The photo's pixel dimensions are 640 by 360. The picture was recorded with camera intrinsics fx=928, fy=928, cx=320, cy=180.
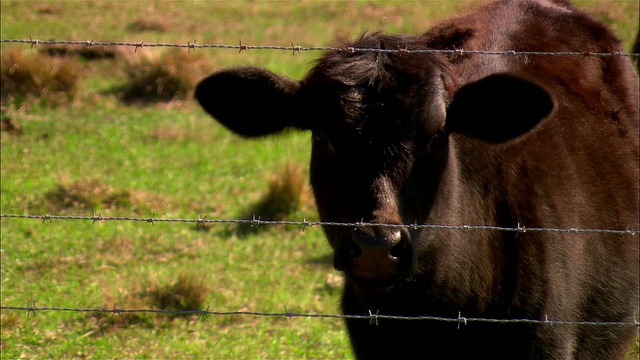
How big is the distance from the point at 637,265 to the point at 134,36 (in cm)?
1021

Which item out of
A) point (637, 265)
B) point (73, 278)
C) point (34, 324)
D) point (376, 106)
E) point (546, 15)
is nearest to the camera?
point (376, 106)

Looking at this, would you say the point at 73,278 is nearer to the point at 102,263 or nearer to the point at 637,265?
the point at 102,263

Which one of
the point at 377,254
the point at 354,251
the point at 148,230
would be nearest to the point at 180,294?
the point at 148,230

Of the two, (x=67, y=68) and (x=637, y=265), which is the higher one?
(x=67, y=68)

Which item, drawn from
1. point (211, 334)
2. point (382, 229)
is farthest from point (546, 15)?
point (211, 334)

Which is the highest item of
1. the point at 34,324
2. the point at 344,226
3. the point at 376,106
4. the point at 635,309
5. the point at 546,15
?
the point at 546,15

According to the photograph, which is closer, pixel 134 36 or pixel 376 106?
pixel 376 106

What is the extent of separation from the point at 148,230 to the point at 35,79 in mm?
4020

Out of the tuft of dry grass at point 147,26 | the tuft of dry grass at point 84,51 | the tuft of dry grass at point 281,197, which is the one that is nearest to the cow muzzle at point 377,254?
the tuft of dry grass at point 281,197

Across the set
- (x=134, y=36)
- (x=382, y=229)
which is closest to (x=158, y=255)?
(x=382, y=229)

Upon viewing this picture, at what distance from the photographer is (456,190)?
4.28 m

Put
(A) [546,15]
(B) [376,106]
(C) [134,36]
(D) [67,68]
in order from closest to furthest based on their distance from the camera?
(B) [376,106], (A) [546,15], (D) [67,68], (C) [134,36]

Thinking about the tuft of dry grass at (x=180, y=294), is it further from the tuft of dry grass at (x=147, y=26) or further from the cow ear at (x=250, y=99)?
the tuft of dry grass at (x=147, y=26)

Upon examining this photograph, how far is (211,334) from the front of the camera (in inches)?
254
